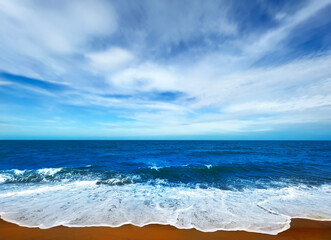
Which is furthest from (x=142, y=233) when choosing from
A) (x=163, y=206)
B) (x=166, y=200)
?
(x=166, y=200)

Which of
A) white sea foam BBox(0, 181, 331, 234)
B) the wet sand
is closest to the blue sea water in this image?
white sea foam BBox(0, 181, 331, 234)

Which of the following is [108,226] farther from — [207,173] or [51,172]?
[51,172]

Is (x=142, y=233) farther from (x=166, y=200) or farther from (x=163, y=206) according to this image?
(x=166, y=200)

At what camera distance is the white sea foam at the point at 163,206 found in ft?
18.1

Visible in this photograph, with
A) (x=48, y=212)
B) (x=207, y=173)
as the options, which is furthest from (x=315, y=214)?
(x=48, y=212)

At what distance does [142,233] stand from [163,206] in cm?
229

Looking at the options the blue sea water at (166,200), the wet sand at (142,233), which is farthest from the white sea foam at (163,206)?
the wet sand at (142,233)

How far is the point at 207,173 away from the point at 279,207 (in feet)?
23.4

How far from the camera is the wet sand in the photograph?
4594 mm

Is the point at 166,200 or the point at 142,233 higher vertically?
the point at 142,233

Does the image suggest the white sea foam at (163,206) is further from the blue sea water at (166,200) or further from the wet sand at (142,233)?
the wet sand at (142,233)

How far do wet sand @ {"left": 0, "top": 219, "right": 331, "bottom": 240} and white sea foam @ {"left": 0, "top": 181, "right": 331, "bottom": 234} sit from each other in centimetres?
27

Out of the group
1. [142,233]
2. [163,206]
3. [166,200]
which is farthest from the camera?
[166,200]

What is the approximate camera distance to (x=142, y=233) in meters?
4.82
